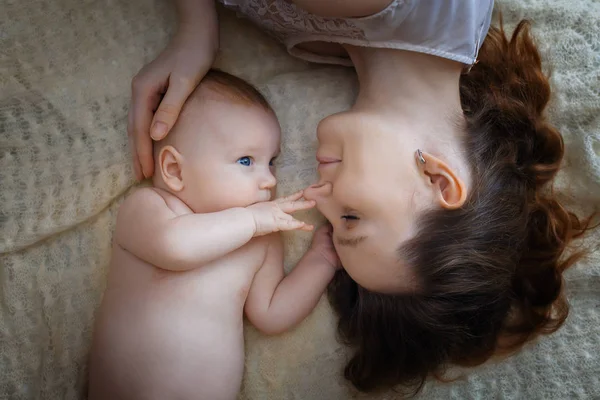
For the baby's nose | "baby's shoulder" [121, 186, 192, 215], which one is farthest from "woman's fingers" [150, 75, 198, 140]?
the baby's nose

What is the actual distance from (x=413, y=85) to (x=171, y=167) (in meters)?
0.53

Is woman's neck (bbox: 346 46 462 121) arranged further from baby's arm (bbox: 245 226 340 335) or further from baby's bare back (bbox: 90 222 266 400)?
baby's bare back (bbox: 90 222 266 400)

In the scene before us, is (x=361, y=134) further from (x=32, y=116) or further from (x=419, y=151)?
(x=32, y=116)

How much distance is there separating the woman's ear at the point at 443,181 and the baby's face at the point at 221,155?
0.34 m

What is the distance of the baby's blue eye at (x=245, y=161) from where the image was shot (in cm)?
122

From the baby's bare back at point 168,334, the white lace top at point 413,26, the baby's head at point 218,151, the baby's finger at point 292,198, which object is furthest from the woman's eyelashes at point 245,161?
the white lace top at point 413,26

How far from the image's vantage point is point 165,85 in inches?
49.6

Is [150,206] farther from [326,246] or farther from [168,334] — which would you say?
[326,246]

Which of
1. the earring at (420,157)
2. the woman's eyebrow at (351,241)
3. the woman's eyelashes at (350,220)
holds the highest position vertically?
the earring at (420,157)

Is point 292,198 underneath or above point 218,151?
underneath

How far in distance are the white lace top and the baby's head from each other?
0.66 ft

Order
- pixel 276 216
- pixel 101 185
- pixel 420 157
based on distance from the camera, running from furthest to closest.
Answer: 1. pixel 101 185
2. pixel 276 216
3. pixel 420 157

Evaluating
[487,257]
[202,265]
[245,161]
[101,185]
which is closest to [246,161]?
[245,161]

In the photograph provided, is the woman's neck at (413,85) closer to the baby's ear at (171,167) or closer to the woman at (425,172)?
the woman at (425,172)
